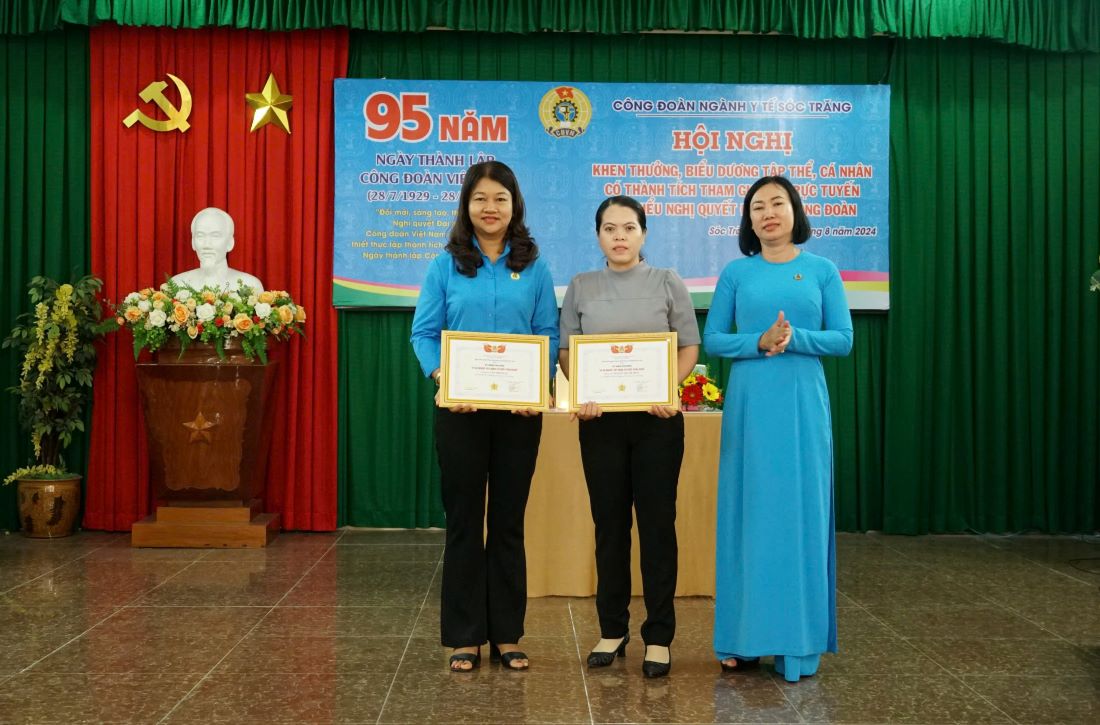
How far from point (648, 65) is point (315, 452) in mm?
3006

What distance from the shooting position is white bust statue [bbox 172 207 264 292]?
566cm

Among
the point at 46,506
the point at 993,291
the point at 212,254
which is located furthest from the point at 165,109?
the point at 993,291

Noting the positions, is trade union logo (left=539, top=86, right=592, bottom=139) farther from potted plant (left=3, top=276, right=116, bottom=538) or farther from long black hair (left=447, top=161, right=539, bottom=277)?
long black hair (left=447, top=161, right=539, bottom=277)

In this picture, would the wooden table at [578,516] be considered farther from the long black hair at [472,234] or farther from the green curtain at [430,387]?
the green curtain at [430,387]

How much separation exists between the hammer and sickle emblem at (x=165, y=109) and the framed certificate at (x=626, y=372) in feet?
12.7

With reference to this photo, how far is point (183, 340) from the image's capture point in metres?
5.28

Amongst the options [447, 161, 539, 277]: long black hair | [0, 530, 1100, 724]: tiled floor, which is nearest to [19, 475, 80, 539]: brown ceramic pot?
[0, 530, 1100, 724]: tiled floor

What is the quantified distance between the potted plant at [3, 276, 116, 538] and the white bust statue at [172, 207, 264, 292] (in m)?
0.51

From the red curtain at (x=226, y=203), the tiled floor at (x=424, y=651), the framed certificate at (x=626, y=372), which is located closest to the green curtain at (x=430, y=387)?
the red curtain at (x=226, y=203)

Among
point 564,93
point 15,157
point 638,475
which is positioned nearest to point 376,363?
point 564,93

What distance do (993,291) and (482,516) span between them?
4.15 meters

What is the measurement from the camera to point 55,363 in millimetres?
5574

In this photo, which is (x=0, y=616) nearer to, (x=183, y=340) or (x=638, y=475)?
(x=183, y=340)

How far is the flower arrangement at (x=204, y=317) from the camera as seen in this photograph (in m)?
5.24
